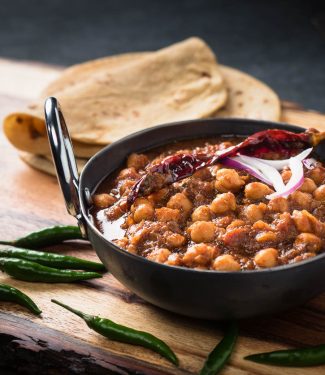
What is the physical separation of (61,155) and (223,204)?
2.92 ft

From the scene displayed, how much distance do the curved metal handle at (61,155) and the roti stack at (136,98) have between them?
1.60 metres

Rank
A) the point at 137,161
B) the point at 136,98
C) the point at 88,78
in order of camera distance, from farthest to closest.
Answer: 1. the point at 88,78
2. the point at 136,98
3. the point at 137,161

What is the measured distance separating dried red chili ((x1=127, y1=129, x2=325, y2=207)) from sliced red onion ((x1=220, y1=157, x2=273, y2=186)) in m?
0.04

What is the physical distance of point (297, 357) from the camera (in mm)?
3510

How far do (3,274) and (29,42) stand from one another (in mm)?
6058

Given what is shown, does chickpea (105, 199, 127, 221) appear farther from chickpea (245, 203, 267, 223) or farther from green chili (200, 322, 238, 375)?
green chili (200, 322, 238, 375)

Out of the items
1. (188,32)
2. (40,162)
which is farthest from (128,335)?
(188,32)

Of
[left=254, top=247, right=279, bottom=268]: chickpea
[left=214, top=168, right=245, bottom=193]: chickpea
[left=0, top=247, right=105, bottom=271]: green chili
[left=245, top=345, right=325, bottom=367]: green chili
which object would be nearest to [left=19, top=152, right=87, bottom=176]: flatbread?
[left=0, top=247, right=105, bottom=271]: green chili

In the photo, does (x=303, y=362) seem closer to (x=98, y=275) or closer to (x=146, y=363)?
(x=146, y=363)

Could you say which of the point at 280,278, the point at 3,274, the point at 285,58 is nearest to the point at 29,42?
the point at 285,58

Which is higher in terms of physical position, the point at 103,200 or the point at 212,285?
the point at 103,200

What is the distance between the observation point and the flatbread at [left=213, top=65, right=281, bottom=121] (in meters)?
5.86

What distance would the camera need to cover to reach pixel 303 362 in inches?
138

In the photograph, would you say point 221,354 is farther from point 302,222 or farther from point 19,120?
point 19,120
